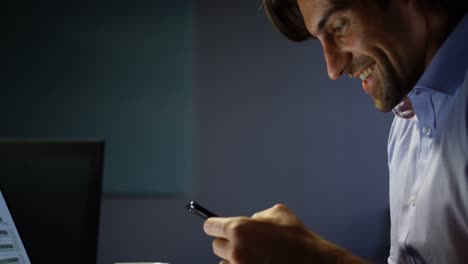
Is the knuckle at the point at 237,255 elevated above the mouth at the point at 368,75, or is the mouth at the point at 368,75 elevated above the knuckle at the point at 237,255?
the mouth at the point at 368,75

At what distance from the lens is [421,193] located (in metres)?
0.89

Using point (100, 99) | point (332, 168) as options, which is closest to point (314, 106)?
point (332, 168)

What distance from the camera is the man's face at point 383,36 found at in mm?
1051

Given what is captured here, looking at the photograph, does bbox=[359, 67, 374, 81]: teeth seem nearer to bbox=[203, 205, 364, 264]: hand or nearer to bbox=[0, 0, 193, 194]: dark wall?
bbox=[203, 205, 364, 264]: hand

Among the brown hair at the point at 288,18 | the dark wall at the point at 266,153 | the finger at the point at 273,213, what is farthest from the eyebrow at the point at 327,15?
the dark wall at the point at 266,153

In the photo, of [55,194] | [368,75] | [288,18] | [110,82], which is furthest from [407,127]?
[110,82]

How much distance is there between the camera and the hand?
0.68 metres

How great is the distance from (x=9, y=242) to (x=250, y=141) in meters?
2.04

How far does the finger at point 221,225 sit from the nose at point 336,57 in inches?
21.6

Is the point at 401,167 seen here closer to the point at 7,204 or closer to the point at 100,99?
the point at 7,204

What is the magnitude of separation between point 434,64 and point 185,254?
2.03m

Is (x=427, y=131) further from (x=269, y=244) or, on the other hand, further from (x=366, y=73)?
(x=269, y=244)

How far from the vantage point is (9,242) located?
2.62ft

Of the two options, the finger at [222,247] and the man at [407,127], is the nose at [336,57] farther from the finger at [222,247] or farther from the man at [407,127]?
the finger at [222,247]
